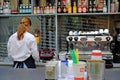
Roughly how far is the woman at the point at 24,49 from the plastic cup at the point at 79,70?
5.91 ft

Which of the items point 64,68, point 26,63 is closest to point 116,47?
point 26,63

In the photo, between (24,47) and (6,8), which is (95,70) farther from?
(6,8)

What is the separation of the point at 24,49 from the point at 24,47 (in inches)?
1.0

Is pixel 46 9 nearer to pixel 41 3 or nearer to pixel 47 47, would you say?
pixel 41 3

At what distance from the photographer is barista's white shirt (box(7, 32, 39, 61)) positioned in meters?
3.37

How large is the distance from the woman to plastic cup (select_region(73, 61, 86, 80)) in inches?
70.9

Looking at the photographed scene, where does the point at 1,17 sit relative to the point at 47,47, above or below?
above

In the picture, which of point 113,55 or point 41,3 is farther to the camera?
point 41,3

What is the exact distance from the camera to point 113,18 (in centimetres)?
408

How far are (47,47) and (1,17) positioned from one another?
0.92 metres

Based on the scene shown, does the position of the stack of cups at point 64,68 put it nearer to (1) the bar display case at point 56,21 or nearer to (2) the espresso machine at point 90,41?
(2) the espresso machine at point 90,41

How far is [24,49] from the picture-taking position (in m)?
3.39

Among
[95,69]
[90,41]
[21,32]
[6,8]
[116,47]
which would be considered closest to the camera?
[95,69]

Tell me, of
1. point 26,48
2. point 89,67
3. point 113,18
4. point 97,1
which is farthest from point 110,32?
point 89,67
